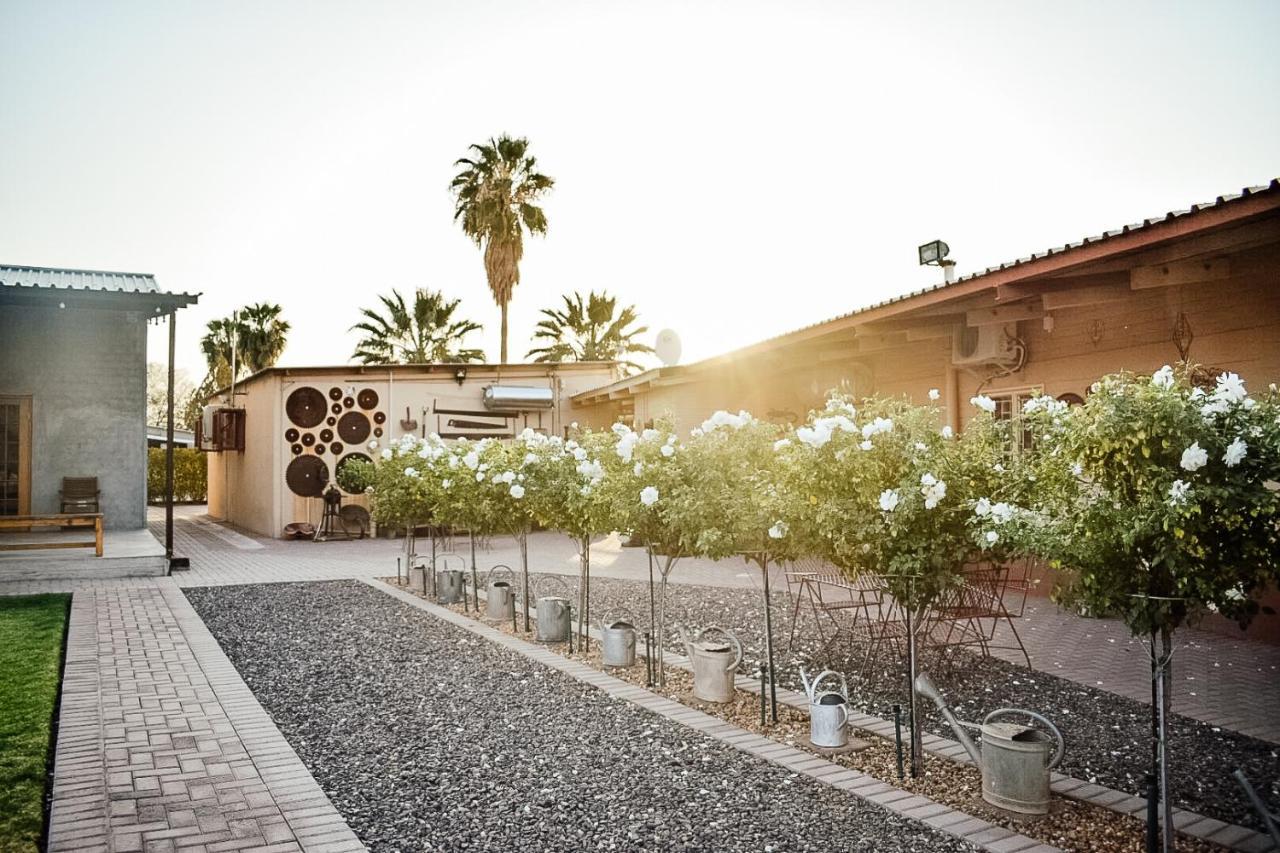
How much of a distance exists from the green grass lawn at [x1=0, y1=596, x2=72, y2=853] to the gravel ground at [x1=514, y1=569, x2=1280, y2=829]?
4392 mm

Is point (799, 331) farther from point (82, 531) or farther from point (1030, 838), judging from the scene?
point (82, 531)

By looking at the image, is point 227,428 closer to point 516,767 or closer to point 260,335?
point 260,335

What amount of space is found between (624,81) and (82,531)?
37.3 feet

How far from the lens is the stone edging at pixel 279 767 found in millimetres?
3564

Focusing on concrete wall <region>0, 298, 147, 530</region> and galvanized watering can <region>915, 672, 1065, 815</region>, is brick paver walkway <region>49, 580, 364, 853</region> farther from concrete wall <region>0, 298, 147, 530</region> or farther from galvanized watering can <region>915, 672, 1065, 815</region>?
concrete wall <region>0, 298, 147, 530</region>

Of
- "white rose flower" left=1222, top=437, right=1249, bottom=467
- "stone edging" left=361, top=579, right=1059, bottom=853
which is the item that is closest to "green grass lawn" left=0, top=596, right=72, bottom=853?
"stone edging" left=361, top=579, right=1059, bottom=853

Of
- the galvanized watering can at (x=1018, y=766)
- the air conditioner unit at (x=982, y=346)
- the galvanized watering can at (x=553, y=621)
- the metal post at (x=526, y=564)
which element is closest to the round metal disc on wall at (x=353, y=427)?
the metal post at (x=526, y=564)

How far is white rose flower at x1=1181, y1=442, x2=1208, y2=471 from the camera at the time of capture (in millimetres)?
2871

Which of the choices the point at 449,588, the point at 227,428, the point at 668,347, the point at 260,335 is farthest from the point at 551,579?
the point at 260,335

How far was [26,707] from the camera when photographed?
540 centimetres

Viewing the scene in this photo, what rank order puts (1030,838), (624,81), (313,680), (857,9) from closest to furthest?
1. (1030,838)
2. (313,680)
3. (857,9)
4. (624,81)

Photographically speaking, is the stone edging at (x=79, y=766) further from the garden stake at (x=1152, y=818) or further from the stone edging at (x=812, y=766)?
the garden stake at (x=1152, y=818)

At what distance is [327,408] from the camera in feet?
60.7

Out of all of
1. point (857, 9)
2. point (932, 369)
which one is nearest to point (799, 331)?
point (932, 369)
